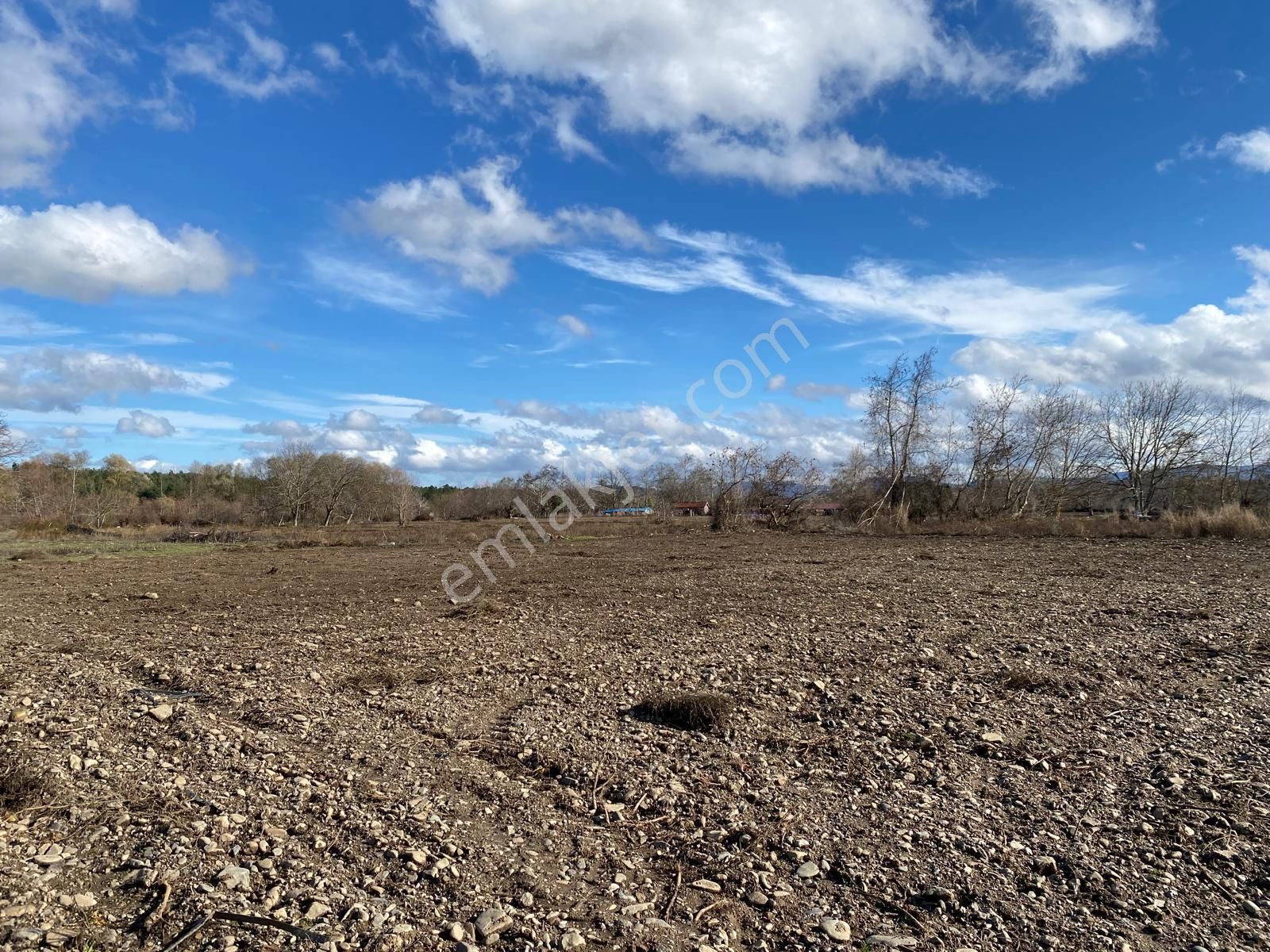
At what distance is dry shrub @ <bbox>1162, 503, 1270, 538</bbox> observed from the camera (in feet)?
76.8

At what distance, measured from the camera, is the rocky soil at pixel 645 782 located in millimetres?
3389

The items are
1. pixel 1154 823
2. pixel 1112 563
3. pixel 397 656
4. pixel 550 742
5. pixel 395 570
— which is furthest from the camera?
pixel 395 570

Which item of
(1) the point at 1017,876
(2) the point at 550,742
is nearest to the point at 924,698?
(1) the point at 1017,876

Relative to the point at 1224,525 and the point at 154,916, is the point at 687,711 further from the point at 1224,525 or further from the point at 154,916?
the point at 1224,525

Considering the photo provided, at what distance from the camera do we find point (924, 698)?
260 inches

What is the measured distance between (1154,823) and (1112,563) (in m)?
14.6

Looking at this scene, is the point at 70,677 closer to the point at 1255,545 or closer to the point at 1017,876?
the point at 1017,876

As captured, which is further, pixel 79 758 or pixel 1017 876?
pixel 79 758

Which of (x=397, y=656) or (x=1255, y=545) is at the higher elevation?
(x=1255, y=545)

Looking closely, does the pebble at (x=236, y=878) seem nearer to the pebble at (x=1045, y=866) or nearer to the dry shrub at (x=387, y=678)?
the dry shrub at (x=387, y=678)

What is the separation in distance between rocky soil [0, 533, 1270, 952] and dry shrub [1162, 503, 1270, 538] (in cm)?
1713

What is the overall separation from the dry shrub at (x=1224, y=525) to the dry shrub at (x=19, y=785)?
2958 centimetres

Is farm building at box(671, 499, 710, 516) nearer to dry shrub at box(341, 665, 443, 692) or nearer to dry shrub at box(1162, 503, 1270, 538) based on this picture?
dry shrub at box(1162, 503, 1270, 538)

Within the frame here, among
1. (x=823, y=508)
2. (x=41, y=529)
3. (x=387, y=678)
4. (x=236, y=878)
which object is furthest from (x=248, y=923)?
(x=41, y=529)
